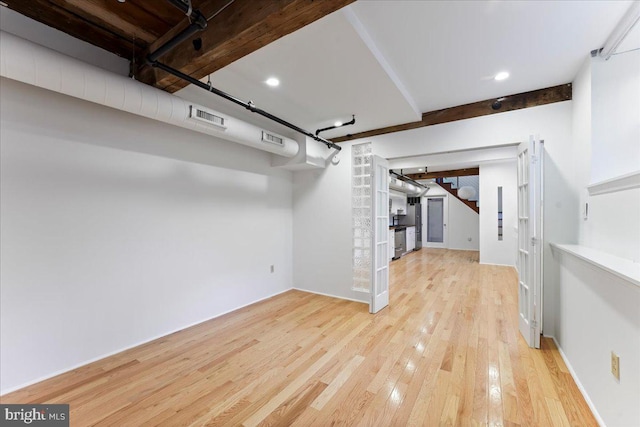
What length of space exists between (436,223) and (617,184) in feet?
Result: 29.9

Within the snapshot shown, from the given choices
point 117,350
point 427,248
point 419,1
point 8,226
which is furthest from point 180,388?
point 427,248

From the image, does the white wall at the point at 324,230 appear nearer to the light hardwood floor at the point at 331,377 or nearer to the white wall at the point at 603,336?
the light hardwood floor at the point at 331,377

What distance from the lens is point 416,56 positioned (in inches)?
88.8

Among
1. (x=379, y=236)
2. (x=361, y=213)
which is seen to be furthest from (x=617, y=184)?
(x=361, y=213)

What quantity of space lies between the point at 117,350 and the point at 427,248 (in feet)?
32.2

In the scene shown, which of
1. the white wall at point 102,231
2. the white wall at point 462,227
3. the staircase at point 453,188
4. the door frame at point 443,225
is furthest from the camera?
the door frame at point 443,225

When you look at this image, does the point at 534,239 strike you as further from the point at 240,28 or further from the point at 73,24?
the point at 73,24

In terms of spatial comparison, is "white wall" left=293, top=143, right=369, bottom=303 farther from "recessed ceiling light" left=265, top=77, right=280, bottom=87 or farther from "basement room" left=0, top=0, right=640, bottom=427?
"recessed ceiling light" left=265, top=77, right=280, bottom=87

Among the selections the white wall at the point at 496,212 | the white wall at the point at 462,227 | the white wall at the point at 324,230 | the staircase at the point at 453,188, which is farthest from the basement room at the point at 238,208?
the white wall at the point at 462,227

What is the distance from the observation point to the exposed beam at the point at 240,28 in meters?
1.43

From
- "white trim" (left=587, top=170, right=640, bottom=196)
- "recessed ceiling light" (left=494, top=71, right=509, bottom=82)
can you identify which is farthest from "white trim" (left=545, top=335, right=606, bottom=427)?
"recessed ceiling light" (left=494, top=71, right=509, bottom=82)

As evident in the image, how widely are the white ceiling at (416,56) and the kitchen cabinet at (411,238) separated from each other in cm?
635

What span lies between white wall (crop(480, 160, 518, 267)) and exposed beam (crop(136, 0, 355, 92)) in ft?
22.1

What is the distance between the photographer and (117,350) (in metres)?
2.50
